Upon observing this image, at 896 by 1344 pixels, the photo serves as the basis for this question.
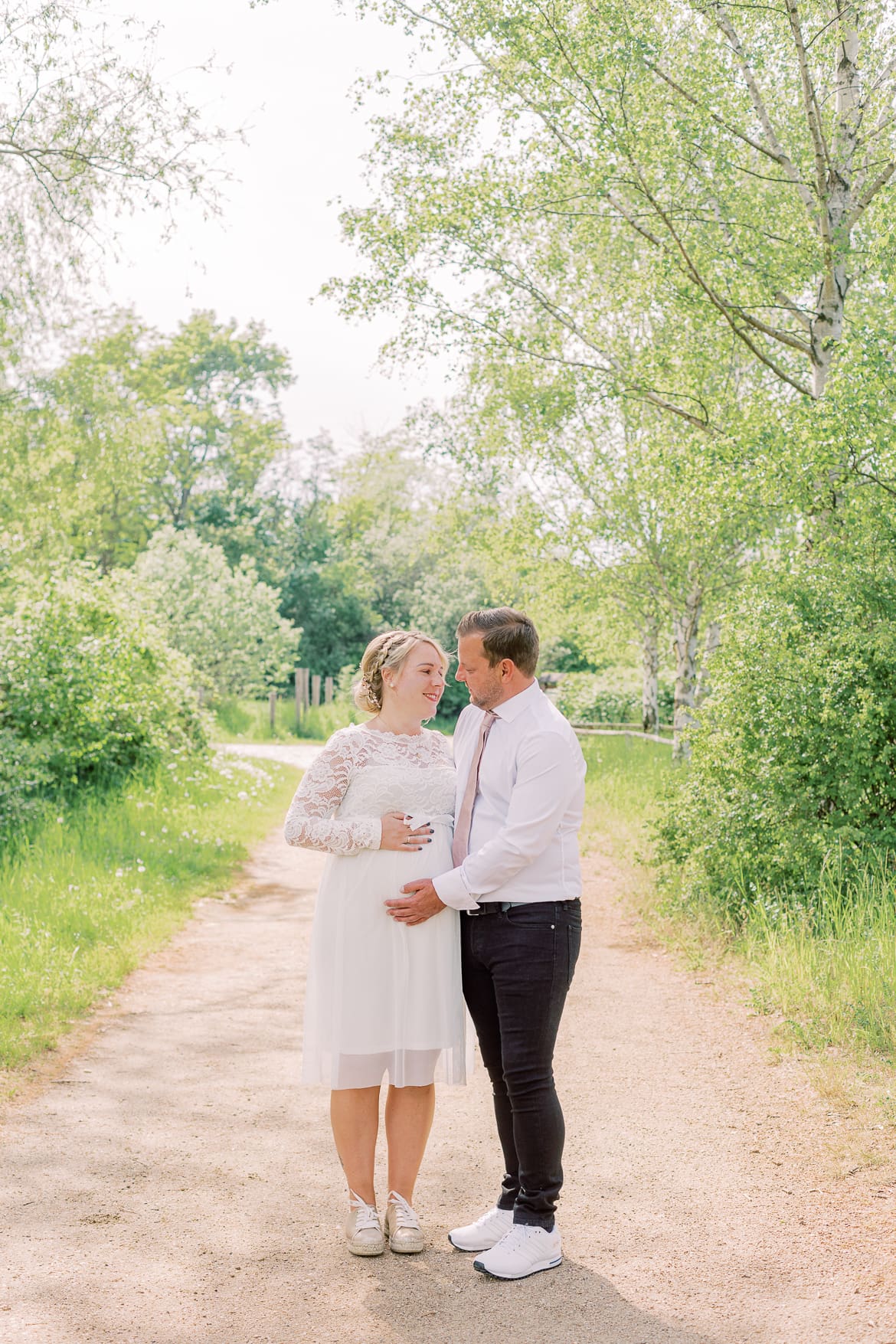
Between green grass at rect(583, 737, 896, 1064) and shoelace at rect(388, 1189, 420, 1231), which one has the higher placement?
green grass at rect(583, 737, 896, 1064)

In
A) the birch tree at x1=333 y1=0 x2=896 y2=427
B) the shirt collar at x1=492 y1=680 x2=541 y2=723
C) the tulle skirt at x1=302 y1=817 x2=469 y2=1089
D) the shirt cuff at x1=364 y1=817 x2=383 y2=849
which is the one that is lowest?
the tulle skirt at x1=302 y1=817 x2=469 y2=1089

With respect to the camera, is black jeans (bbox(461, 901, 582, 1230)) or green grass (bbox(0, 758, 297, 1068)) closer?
black jeans (bbox(461, 901, 582, 1230))

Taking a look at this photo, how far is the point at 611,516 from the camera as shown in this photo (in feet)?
62.3

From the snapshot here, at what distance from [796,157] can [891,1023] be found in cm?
946

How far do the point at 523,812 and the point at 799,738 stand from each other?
493cm

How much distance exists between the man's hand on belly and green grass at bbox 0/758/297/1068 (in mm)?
3045

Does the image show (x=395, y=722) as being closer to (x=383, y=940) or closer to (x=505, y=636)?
(x=505, y=636)

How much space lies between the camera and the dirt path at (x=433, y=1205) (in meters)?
3.50

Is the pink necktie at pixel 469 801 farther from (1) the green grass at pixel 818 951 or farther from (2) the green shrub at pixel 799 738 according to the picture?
(2) the green shrub at pixel 799 738

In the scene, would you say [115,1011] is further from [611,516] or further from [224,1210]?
Answer: [611,516]

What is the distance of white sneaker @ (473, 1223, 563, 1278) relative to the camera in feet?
12.4

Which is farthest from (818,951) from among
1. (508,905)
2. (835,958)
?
(508,905)

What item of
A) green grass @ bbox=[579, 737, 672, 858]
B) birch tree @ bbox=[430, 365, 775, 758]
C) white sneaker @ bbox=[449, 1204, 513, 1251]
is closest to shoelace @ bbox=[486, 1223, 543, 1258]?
white sneaker @ bbox=[449, 1204, 513, 1251]

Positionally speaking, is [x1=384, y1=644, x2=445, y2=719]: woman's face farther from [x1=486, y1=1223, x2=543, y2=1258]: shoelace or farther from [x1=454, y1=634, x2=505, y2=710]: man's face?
[x1=486, y1=1223, x2=543, y2=1258]: shoelace
